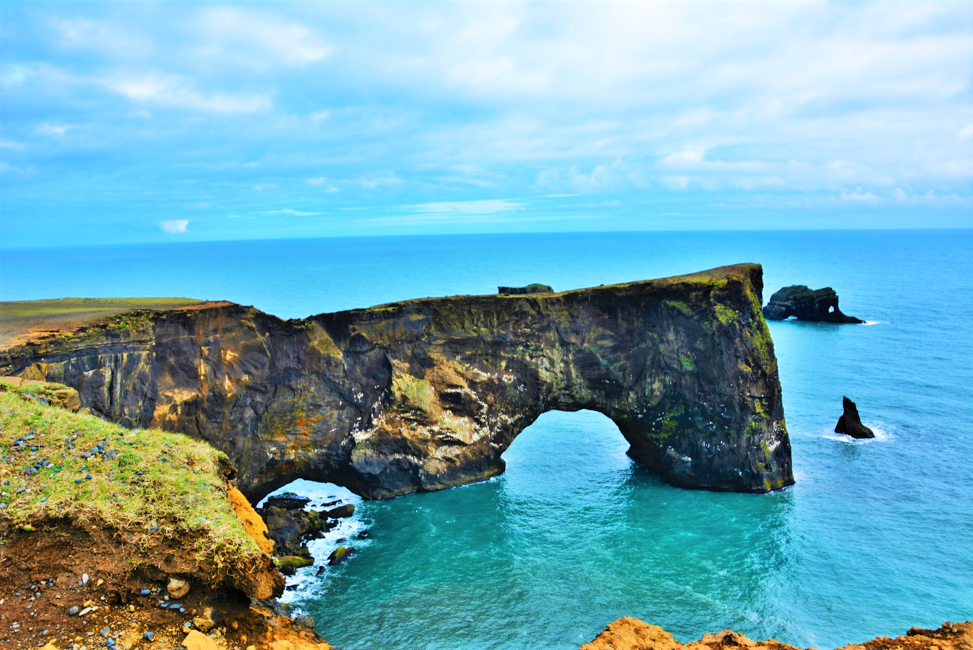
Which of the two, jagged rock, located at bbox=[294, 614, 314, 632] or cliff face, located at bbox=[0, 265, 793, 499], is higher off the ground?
cliff face, located at bbox=[0, 265, 793, 499]

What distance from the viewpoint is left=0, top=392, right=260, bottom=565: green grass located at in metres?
13.3

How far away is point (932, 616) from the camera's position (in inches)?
953

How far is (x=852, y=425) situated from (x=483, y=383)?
2636cm

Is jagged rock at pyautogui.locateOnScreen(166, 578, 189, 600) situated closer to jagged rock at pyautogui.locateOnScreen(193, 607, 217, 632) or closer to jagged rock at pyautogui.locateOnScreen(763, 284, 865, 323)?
jagged rock at pyautogui.locateOnScreen(193, 607, 217, 632)

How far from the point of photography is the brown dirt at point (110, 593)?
38.1 feet

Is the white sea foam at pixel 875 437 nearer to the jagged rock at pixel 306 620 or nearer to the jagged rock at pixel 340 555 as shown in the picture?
the jagged rock at pixel 340 555

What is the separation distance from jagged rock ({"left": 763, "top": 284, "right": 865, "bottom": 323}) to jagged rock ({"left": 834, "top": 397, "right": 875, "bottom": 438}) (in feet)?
168

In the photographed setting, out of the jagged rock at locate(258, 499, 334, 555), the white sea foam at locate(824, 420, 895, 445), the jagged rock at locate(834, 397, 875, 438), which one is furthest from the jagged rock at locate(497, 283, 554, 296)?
the white sea foam at locate(824, 420, 895, 445)

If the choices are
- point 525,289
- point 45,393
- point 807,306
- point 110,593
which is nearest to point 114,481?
point 110,593

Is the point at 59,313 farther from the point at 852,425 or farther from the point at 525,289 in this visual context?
the point at 852,425

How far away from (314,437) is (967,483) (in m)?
37.9

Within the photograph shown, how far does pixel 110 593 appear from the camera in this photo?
40.3 feet

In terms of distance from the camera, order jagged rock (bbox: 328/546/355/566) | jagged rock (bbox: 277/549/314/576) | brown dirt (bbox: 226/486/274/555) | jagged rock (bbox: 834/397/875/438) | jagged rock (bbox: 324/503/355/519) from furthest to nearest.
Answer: jagged rock (bbox: 834/397/875/438) → jagged rock (bbox: 324/503/355/519) → jagged rock (bbox: 328/546/355/566) → jagged rock (bbox: 277/549/314/576) → brown dirt (bbox: 226/486/274/555)

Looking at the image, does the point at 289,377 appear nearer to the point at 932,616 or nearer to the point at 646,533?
the point at 646,533
